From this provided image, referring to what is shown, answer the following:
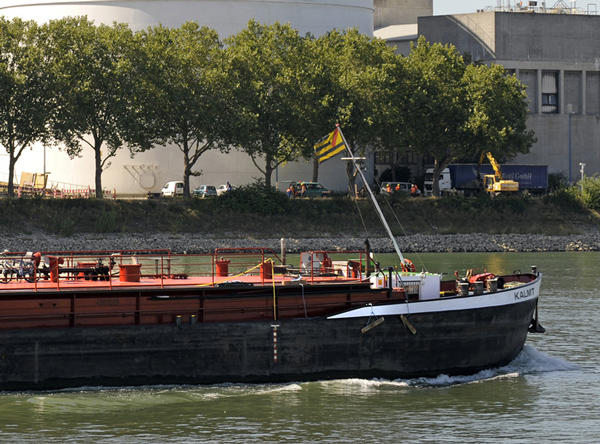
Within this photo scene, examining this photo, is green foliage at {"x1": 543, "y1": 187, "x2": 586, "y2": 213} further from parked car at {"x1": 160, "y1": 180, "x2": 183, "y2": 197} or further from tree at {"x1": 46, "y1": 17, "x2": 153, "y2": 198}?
tree at {"x1": 46, "y1": 17, "x2": 153, "y2": 198}

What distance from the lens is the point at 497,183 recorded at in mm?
85812

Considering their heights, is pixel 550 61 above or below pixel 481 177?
above

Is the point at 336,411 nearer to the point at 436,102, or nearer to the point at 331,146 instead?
the point at 331,146

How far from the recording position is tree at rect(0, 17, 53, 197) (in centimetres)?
6788

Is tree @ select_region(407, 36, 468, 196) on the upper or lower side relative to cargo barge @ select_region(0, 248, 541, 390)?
upper

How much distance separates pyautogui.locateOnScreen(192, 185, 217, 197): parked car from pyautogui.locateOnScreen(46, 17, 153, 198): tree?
846cm

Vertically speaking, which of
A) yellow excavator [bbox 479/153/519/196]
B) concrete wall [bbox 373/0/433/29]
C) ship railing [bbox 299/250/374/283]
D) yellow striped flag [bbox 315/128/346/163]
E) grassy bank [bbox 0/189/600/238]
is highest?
concrete wall [bbox 373/0/433/29]

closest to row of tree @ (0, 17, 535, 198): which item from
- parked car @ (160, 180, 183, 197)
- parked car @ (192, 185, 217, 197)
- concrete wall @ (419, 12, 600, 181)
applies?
parked car @ (192, 185, 217, 197)

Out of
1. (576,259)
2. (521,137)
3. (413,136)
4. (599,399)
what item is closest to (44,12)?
(413,136)

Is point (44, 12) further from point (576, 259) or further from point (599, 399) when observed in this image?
point (599, 399)

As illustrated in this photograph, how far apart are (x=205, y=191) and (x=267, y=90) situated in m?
9.92

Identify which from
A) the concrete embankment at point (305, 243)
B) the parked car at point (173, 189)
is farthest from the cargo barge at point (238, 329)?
the parked car at point (173, 189)

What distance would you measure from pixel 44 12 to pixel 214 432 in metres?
71.8

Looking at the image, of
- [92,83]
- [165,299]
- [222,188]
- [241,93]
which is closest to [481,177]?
[222,188]
